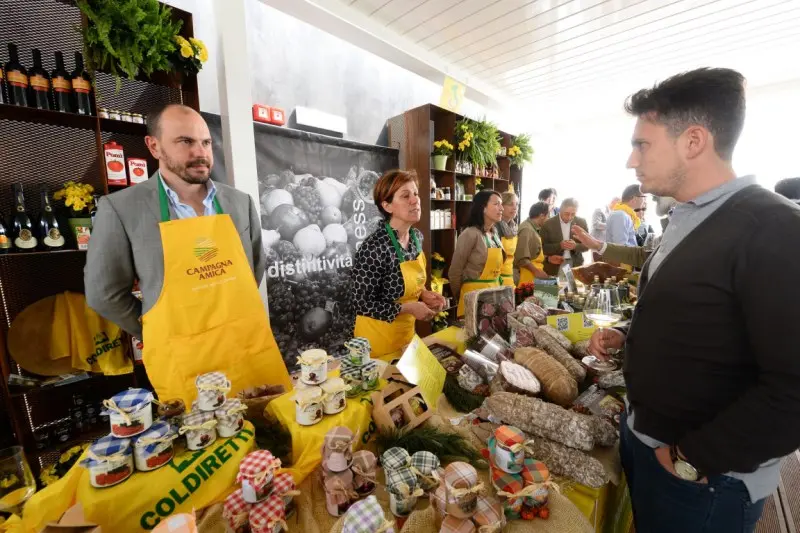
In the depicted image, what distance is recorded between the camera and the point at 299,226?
3775mm

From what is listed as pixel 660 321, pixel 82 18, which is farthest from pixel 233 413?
pixel 82 18

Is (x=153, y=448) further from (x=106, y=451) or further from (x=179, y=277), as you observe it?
(x=179, y=277)

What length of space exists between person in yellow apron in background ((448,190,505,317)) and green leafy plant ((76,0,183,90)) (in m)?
2.68

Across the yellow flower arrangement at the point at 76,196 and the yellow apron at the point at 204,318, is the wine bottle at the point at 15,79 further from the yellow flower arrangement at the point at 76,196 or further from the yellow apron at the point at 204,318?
the yellow apron at the point at 204,318

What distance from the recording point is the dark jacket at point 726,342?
77 cm

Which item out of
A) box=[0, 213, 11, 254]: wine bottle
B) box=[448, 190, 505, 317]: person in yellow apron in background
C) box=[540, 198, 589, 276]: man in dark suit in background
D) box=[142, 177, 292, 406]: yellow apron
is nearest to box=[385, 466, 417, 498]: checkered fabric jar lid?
box=[142, 177, 292, 406]: yellow apron

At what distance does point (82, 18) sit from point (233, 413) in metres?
2.82

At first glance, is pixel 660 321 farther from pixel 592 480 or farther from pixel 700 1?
pixel 700 1

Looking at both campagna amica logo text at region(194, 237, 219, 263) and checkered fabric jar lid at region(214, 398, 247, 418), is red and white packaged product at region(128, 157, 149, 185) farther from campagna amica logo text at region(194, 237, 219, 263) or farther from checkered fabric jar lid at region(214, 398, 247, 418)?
checkered fabric jar lid at region(214, 398, 247, 418)

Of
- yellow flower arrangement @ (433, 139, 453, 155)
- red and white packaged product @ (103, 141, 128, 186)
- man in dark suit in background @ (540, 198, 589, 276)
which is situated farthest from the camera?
yellow flower arrangement @ (433, 139, 453, 155)

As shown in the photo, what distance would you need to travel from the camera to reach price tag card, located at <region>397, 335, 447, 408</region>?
1.26m

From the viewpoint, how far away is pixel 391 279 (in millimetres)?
2227

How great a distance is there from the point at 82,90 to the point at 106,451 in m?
2.51

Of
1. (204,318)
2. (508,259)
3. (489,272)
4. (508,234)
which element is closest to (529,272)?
(508,259)
